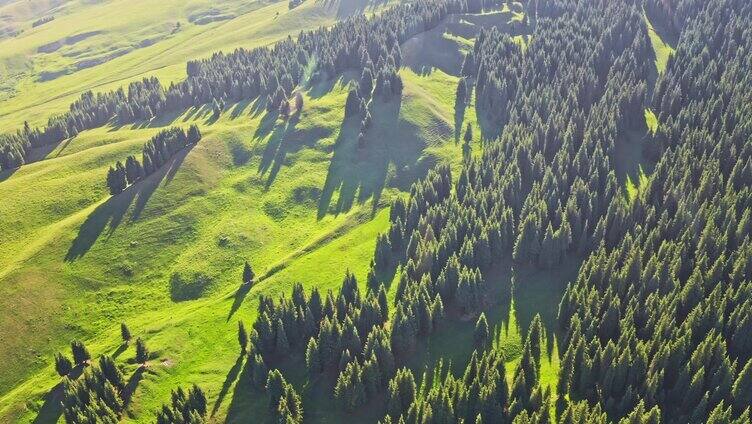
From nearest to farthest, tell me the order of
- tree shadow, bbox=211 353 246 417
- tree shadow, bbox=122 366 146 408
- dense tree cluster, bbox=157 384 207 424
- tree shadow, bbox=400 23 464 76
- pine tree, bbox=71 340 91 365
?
dense tree cluster, bbox=157 384 207 424, tree shadow, bbox=211 353 246 417, tree shadow, bbox=122 366 146 408, pine tree, bbox=71 340 91 365, tree shadow, bbox=400 23 464 76

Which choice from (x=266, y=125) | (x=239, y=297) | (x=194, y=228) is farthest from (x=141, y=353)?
(x=266, y=125)

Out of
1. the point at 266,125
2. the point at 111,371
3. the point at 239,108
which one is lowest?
the point at 111,371

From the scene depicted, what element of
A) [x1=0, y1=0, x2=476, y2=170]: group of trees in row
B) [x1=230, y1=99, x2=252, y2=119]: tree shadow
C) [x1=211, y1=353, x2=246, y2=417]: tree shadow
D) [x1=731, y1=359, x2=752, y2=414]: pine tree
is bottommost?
[x1=731, y1=359, x2=752, y2=414]: pine tree

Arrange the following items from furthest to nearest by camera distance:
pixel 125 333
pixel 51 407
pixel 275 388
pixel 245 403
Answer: pixel 125 333 → pixel 51 407 → pixel 245 403 → pixel 275 388

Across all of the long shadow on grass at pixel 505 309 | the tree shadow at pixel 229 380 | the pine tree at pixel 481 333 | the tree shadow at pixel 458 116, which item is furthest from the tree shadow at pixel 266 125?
the pine tree at pixel 481 333

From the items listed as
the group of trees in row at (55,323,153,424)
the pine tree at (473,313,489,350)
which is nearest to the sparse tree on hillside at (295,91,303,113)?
the group of trees in row at (55,323,153,424)

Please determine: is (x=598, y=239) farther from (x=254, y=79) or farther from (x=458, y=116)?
(x=254, y=79)

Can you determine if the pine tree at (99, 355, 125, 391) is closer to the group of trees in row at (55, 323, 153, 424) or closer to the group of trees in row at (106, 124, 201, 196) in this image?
the group of trees in row at (55, 323, 153, 424)

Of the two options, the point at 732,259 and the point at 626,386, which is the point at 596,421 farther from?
the point at 732,259
